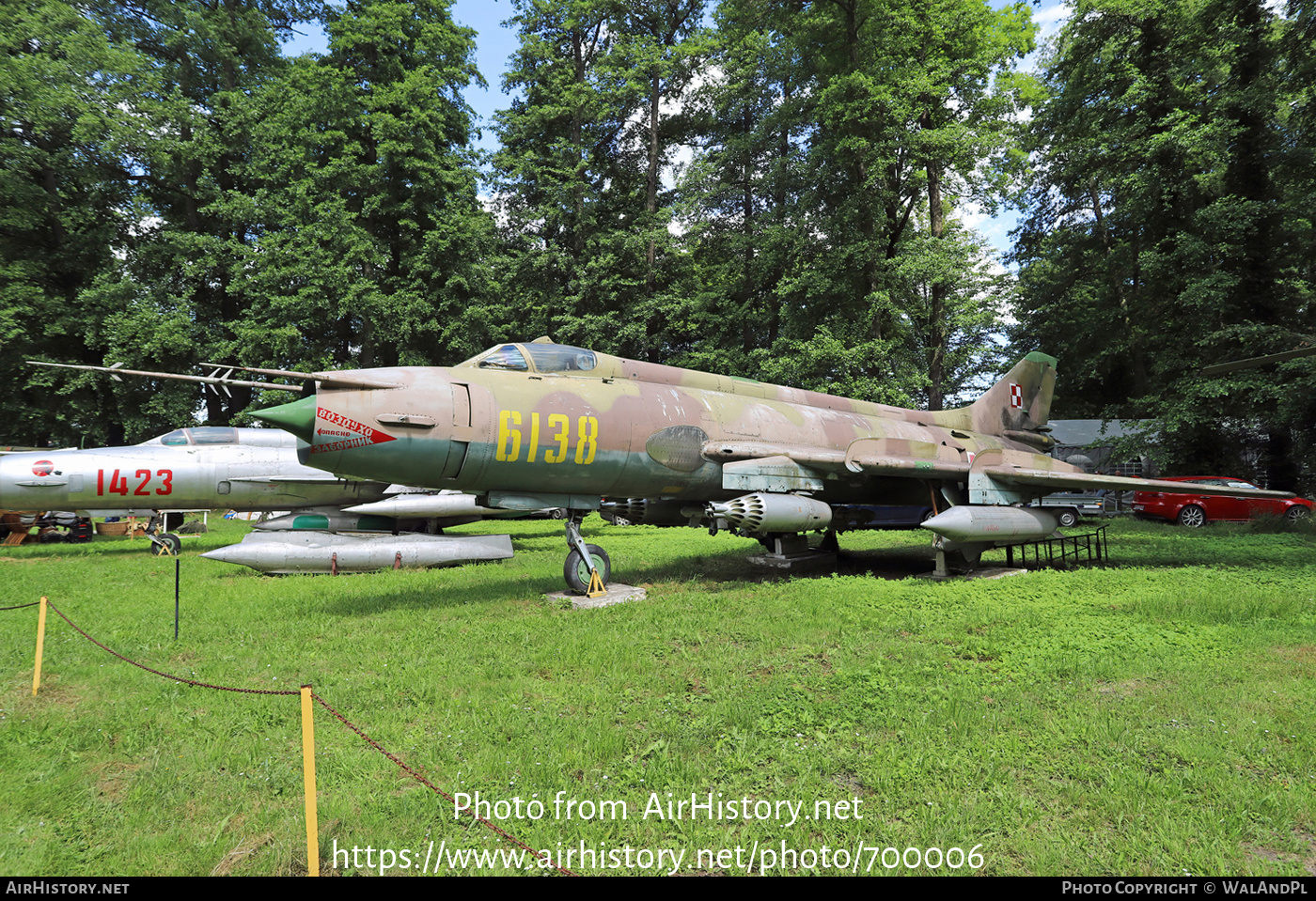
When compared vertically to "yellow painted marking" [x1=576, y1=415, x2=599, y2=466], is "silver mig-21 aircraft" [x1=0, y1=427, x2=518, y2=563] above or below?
below

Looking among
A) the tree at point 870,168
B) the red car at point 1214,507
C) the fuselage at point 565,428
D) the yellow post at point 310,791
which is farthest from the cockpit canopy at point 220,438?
the red car at point 1214,507

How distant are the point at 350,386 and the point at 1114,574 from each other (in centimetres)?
1175

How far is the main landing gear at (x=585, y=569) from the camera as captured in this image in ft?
28.4

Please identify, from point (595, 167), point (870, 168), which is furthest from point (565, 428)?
point (595, 167)

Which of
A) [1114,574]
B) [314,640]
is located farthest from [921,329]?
[314,640]

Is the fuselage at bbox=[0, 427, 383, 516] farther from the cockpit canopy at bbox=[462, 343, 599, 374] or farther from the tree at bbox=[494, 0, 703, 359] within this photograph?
the tree at bbox=[494, 0, 703, 359]

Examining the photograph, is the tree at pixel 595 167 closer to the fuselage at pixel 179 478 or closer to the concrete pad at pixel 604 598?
the fuselage at pixel 179 478

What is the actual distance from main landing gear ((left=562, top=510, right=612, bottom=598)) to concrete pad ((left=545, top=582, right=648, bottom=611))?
0.11 meters

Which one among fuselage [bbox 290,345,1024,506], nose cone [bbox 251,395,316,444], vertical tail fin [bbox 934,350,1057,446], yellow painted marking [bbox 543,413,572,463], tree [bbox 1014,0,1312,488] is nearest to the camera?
nose cone [bbox 251,395,316,444]

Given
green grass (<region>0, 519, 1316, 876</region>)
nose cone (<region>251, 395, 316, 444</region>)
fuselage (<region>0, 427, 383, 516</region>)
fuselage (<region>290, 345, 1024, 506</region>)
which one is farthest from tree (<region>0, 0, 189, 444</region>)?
fuselage (<region>290, 345, 1024, 506</region>)

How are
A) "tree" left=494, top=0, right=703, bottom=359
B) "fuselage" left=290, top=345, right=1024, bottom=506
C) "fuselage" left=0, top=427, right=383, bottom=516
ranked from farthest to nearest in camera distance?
"tree" left=494, top=0, right=703, bottom=359, "fuselage" left=0, top=427, right=383, bottom=516, "fuselage" left=290, top=345, right=1024, bottom=506

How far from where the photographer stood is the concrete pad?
26.6 ft

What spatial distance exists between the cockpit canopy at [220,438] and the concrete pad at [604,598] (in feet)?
31.4

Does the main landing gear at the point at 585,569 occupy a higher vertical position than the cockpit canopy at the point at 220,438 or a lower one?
lower
